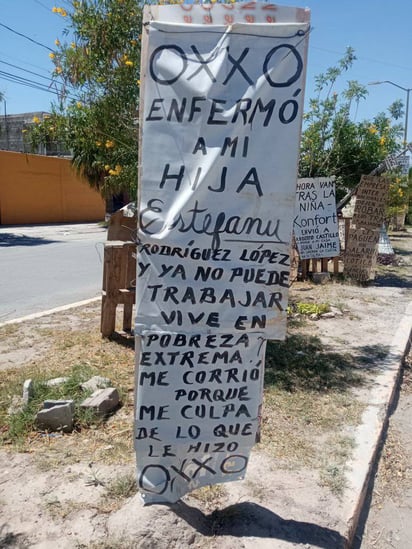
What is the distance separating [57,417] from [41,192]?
24092mm

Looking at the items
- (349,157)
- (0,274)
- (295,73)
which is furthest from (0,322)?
(349,157)

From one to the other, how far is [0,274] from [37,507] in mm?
8108

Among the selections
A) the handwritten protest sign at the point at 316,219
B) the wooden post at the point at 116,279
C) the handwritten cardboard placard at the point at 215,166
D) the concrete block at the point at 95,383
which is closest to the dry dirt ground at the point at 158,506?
the concrete block at the point at 95,383

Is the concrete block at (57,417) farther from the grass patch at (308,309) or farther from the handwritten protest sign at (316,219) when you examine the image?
the handwritten protest sign at (316,219)

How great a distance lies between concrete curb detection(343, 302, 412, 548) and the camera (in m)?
2.92

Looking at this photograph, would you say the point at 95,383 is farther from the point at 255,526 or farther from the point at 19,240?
the point at 19,240

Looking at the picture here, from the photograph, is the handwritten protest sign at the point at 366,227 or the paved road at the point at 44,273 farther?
the handwritten protest sign at the point at 366,227

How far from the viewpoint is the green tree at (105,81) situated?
508 centimetres

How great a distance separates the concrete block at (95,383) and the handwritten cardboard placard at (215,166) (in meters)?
1.80

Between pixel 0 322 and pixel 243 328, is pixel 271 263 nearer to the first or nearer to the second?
pixel 243 328

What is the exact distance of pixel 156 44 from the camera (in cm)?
240

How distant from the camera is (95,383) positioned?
4.21m

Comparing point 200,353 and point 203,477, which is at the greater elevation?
point 200,353

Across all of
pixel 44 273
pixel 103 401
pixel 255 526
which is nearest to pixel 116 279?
pixel 103 401
